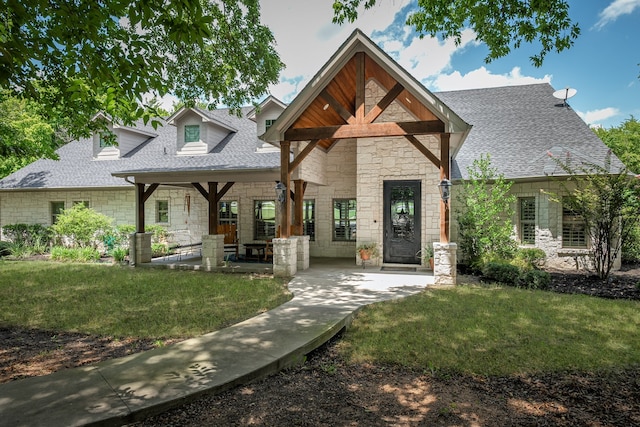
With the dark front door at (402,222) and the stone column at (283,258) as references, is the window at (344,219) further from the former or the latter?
the stone column at (283,258)

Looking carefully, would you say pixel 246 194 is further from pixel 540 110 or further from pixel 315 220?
pixel 540 110

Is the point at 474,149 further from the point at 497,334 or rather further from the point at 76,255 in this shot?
the point at 76,255

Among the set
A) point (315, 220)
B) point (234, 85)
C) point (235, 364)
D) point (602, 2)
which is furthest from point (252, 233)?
point (602, 2)

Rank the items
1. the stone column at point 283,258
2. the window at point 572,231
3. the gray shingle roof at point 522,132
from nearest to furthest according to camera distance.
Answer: the stone column at point 283,258 < the window at point 572,231 < the gray shingle roof at point 522,132

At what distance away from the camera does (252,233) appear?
14.6m

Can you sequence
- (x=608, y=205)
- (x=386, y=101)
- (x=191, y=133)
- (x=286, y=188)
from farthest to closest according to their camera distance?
1. (x=191, y=133)
2. (x=286, y=188)
3. (x=608, y=205)
4. (x=386, y=101)

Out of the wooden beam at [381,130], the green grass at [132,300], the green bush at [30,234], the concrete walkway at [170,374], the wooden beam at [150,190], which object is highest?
the wooden beam at [381,130]

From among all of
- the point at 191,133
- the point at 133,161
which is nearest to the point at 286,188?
the point at 191,133

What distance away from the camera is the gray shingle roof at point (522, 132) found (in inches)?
468

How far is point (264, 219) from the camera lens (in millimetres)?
14617

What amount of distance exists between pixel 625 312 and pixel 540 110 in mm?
10557

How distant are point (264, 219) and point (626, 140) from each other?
75.0ft

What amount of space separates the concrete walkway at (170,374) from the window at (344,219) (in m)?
7.63

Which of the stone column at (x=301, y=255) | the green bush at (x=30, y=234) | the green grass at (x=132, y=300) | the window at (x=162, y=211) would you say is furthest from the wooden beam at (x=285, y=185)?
the green bush at (x=30, y=234)
